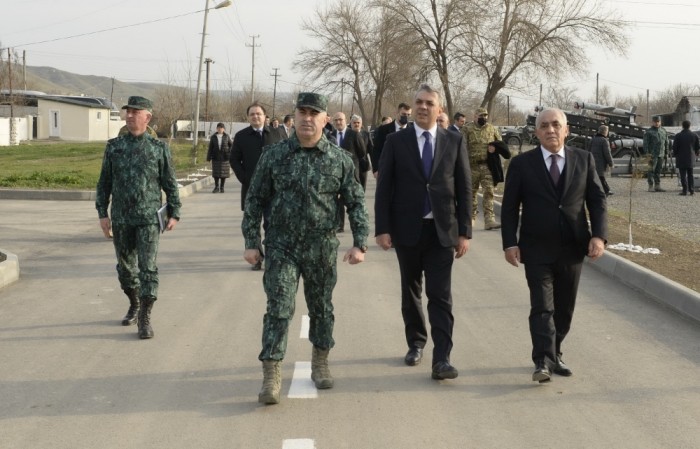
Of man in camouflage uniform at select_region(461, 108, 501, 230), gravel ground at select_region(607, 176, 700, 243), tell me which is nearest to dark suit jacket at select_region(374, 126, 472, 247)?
man in camouflage uniform at select_region(461, 108, 501, 230)

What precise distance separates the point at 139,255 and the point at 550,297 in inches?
131

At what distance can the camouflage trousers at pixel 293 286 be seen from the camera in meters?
5.71

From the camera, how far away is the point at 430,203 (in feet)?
20.9

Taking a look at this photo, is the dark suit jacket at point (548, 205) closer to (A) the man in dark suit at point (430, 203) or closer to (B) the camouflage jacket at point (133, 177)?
(A) the man in dark suit at point (430, 203)

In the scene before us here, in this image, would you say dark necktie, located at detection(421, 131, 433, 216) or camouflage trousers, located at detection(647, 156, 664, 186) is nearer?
dark necktie, located at detection(421, 131, 433, 216)

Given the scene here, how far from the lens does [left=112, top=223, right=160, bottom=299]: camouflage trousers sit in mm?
7582

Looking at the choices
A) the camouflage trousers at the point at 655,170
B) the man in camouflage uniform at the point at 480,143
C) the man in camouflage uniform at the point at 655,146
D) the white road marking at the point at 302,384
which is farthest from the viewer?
the camouflage trousers at the point at 655,170

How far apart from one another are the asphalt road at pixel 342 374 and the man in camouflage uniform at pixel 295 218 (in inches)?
19.4

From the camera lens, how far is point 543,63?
38.4 m

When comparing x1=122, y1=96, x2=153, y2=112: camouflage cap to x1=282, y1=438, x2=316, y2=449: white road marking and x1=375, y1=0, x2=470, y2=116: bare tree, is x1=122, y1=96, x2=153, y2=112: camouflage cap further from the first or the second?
x1=375, y1=0, x2=470, y2=116: bare tree

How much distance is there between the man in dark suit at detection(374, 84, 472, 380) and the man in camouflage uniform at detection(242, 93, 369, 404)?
580 mm

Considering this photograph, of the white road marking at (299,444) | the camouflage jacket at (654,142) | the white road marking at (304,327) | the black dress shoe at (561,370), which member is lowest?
the white road marking at (299,444)

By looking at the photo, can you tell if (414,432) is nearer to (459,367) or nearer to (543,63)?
(459,367)

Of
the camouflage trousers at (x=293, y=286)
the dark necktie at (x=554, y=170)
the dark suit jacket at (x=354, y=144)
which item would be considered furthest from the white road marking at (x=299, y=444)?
the dark suit jacket at (x=354, y=144)
